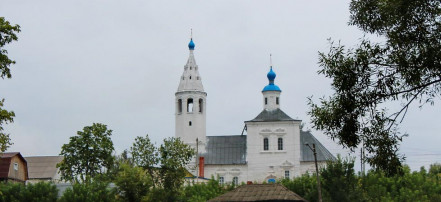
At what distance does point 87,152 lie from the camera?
176 ft

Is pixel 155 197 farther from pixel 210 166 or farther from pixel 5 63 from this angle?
pixel 210 166

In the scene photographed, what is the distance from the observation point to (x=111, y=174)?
56688 millimetres

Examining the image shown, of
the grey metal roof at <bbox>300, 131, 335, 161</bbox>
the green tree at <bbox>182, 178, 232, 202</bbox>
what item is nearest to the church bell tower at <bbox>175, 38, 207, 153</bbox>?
the grey metal roof at <bbox>300, 131, 335, 161</bbox>

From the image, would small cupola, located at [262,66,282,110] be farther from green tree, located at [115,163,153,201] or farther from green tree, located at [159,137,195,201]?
green tree, located at [115,163,153,201]

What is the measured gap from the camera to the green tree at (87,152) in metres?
53.5

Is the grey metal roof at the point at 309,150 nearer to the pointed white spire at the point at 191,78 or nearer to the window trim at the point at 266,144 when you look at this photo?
the window trim at the point at 266,144

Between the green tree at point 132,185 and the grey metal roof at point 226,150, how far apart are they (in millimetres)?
29428

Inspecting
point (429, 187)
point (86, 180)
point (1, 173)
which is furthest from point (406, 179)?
point (1, 173)

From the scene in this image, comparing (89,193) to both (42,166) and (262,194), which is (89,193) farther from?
(42,166)

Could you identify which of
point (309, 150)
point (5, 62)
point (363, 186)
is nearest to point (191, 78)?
point (309, 150)

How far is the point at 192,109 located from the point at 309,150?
43.5 feet

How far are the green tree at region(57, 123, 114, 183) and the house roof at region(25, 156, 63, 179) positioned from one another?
2044cm

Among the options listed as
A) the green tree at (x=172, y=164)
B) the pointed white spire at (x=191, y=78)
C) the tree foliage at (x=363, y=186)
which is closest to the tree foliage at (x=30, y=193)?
the green tree at (x=172, y=164)

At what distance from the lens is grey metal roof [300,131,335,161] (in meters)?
73.2
